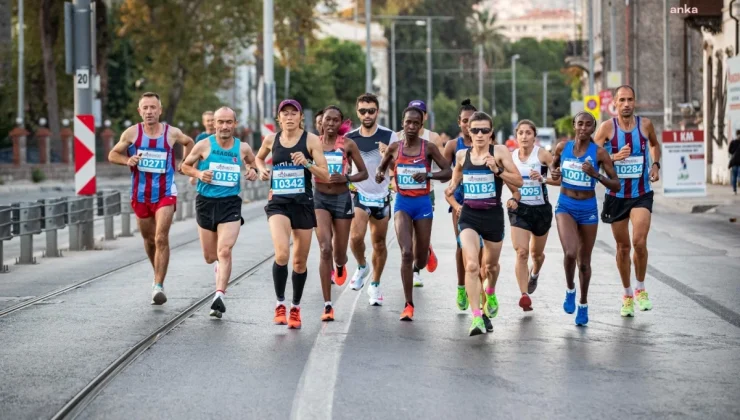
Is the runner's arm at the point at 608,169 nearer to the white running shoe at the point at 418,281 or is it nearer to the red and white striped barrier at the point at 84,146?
the white running shoe at the point at 418,281

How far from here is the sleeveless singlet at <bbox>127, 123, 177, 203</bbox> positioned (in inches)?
536

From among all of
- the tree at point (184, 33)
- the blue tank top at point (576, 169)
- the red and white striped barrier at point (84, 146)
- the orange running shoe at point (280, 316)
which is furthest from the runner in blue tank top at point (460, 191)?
the tree at point (184, 33)

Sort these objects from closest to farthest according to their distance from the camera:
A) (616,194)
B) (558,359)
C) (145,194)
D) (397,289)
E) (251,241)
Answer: (558,359) → (616,194) → (145,194) → (397,289) → (251,241)

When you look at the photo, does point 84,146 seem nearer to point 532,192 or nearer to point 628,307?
point 532,192

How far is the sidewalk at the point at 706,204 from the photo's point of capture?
101 feet

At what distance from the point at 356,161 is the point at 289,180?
2.99 ft

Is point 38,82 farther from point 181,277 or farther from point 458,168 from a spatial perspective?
point 458,168

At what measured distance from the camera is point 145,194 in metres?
13.6

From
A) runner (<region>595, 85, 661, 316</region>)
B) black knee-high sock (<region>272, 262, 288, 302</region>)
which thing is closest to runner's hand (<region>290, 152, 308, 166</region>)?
black knee-high sock (<region>272, 262, 288, 302</region>)

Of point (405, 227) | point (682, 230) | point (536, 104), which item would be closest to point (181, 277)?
point (405, 227)

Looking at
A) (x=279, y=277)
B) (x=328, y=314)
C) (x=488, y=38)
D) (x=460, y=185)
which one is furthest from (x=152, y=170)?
(x=488, y=38)

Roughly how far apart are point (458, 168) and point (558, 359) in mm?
2361

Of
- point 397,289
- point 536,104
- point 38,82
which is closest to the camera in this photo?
point 397,289

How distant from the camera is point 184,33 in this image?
54.8 m
